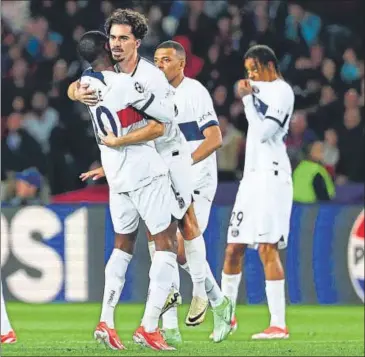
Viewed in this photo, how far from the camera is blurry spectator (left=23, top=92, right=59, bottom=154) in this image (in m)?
19.1

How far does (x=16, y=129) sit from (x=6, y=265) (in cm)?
276

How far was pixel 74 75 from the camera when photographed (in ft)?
64.8

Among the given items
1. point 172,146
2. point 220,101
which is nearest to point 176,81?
point 172,146

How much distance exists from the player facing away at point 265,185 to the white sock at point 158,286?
183 cm

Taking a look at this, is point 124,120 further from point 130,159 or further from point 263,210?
point 263,210

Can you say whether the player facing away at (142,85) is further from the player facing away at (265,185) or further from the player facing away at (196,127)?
the player facing away at (265,185)

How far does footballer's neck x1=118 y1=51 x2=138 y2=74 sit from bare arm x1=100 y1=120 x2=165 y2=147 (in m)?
0.37

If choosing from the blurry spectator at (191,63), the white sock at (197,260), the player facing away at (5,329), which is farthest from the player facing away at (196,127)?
the blurry spectator at (191,63)

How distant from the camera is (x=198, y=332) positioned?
1324cm

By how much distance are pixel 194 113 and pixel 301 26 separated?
8.65 metres

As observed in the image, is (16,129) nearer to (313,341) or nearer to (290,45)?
(290,45)

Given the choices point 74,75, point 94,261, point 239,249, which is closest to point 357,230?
point 94,261

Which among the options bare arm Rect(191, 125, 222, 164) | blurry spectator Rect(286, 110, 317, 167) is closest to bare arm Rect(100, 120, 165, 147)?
bare arm Rect(191, 125, 222, 164)

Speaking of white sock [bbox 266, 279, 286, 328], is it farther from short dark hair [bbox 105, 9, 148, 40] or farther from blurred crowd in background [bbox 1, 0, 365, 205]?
blurred crowd in background [bbox 1, 0, 365, 205]
